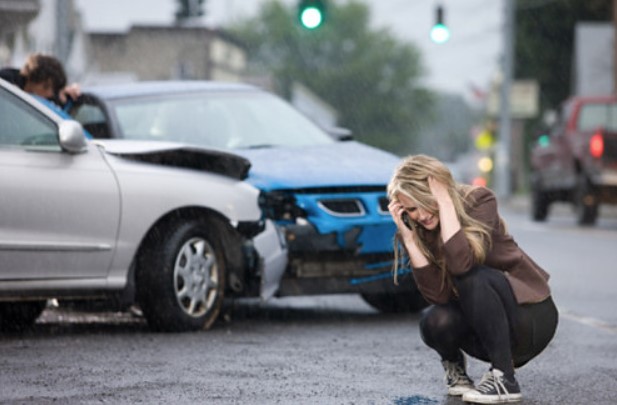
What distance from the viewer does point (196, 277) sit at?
8.92m

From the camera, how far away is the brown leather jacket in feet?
20.0

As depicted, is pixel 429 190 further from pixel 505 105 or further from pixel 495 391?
pixel 505 105

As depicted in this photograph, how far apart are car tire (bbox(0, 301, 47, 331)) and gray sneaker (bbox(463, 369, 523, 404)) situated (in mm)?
4115

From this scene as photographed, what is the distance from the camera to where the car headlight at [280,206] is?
365 inches

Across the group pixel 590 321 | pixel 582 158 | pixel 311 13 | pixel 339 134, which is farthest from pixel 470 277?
pixel 582 158

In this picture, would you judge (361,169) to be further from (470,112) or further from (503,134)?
(470,112)

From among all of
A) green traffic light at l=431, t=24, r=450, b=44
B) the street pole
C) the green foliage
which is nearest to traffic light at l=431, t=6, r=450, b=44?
green traffic light at l=431, t=24, r=450, b=44

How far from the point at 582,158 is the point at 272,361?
53.9 feet

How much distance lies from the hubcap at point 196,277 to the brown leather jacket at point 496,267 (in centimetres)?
290

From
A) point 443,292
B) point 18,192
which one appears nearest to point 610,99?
point 18,192

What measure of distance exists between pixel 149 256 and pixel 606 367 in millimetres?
2763

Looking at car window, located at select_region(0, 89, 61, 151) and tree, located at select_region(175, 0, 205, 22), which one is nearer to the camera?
car window, located at select_region(0, 89, 61, 151)

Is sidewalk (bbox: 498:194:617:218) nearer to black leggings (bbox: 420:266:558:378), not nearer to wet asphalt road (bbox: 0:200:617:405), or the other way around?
wet asphalt road (bbox: 0:200:617:405)

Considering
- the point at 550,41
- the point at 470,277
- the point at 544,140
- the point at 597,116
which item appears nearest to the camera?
the point at 470,277
